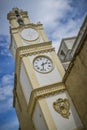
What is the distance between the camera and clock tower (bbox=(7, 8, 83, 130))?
58.5 ft

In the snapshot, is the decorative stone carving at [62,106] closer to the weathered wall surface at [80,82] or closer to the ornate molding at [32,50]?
the weathered wall surface at [80,82]

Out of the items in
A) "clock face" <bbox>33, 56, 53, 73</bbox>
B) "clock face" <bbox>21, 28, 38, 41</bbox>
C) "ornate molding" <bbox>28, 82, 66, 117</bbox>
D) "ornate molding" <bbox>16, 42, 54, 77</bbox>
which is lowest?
"ornate molding" <bbox>28, 82, 66, 117</bbox>

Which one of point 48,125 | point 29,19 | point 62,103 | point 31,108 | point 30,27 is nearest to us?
point 48,125

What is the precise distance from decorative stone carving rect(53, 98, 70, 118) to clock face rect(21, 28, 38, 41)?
7.76m

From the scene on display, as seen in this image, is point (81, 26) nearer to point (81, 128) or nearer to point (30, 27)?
point (30, 27)

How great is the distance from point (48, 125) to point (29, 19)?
14382 millimetres

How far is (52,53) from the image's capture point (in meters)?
22.2

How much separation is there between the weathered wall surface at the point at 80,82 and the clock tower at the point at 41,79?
0.79m

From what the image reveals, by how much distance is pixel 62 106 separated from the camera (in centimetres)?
1839

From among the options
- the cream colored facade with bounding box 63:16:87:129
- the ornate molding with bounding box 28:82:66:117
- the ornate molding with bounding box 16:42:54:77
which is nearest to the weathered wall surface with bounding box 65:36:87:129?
the cream colored facade with bounding box 63:16:87:129

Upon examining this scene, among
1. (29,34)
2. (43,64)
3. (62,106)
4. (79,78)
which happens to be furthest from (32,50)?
(79,78)

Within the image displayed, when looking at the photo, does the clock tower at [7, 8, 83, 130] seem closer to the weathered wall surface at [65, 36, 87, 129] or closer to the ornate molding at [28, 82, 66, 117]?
the ornate molding at [28, 82, 66, 117]

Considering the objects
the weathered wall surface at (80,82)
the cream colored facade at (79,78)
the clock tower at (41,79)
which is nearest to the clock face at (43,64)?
the clock tower at (41,79)

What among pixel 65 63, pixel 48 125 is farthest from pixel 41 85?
pixel 65 63
